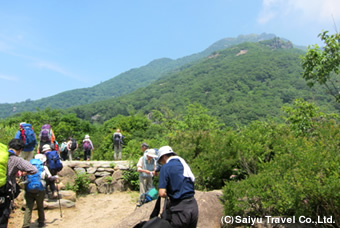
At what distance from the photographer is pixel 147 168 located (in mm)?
6695

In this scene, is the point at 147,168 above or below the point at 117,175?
above

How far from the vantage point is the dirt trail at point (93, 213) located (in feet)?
19.8

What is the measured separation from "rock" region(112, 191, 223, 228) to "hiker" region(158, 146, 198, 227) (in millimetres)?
1823

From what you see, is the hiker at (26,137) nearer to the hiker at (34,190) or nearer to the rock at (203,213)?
the hiker at (34,190)

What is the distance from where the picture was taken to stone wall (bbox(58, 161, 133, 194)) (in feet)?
28.3

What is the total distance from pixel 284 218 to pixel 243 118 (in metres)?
56.2

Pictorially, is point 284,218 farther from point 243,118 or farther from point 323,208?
point 243,118

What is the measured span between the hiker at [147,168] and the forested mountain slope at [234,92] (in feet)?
167

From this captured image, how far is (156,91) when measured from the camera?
104 metres

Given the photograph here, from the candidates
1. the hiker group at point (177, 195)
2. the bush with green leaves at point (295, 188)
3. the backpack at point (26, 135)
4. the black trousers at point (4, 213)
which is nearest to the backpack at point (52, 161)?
the backpack at point (26, 135)

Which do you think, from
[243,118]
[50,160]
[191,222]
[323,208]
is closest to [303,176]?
[323,208]

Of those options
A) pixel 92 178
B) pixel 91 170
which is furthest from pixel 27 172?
pixel 91 170

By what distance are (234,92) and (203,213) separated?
78.0m

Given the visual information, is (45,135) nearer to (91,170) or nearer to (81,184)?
(81,184)
